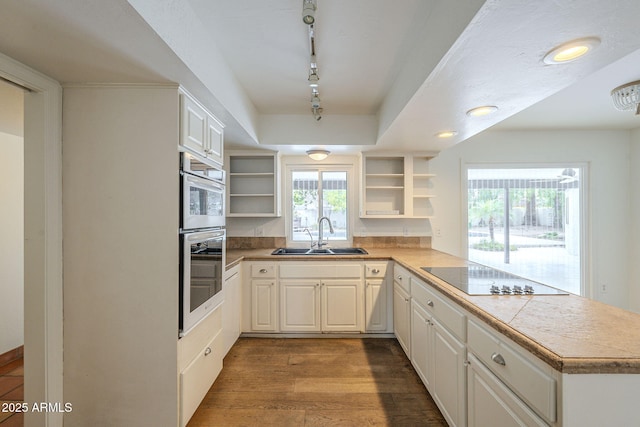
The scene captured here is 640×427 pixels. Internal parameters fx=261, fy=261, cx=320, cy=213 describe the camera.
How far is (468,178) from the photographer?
3.57 meters

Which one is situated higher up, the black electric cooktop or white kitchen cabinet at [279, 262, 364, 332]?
the black electric cooktop

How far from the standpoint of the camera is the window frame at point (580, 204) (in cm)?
344

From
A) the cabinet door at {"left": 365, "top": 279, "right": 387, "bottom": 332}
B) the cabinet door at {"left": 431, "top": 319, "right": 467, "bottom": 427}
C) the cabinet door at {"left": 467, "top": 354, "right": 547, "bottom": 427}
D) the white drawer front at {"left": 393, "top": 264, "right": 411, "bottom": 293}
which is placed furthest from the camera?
the cabinet door at {"left": 365, "top": 279, "right": 387, "bottom": 332}

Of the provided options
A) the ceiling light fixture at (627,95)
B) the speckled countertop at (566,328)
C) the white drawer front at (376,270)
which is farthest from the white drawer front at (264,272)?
the ceiling light fixture at (627,95)

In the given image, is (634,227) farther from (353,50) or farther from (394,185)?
(353,50)

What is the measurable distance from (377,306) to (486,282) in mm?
1400

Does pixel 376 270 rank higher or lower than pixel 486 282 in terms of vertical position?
lower

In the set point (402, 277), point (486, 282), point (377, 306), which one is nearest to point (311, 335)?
point (377, 306)

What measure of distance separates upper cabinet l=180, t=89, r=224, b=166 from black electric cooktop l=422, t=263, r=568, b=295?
189 centimetres

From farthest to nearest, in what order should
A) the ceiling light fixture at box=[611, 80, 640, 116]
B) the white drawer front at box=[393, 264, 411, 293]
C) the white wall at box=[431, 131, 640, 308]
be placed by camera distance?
the white wall at box=[431, 131, 640, 308] → the white drawer front at box=[393, 264, 411, 293] → the ceiling light fixture at box=[611, 80, 640, 116]

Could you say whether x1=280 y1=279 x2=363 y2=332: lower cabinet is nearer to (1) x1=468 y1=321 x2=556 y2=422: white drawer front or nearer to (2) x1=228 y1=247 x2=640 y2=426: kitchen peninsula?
(2) x1=228 y1=247 x2=640 y2=426: kitchen peninsula

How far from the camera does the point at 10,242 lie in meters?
2.51

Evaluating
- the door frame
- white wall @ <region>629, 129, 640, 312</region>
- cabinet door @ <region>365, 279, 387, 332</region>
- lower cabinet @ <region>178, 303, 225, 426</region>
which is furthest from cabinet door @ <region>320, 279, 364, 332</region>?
white wall @ <region>629, 129, 640, 312</region>

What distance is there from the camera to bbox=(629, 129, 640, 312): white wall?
333 centimetres
